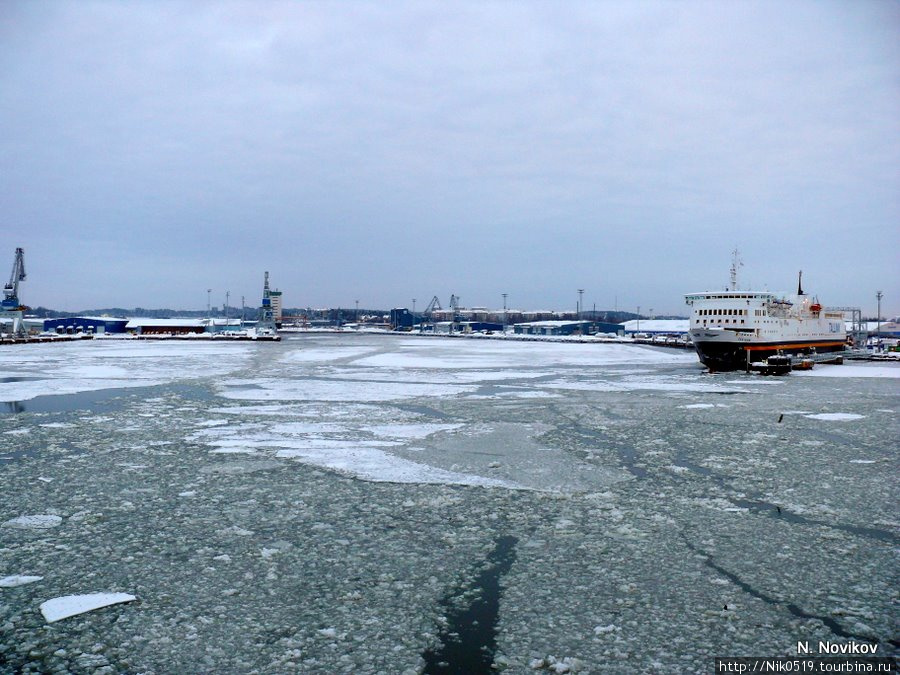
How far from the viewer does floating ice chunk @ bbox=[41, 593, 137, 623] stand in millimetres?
5098

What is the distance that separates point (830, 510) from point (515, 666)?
588 cm

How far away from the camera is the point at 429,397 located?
20.4 meters

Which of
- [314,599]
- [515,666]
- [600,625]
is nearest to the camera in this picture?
[515,666]

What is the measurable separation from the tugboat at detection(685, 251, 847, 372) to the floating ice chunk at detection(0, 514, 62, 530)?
119 feet

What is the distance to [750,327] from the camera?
39656 millimetres

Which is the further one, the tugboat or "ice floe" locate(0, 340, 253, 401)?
the tugboat

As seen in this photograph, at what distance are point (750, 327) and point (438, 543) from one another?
127 ft

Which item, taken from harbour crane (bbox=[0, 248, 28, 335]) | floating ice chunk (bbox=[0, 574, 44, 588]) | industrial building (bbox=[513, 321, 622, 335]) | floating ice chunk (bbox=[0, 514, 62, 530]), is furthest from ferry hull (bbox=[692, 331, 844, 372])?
industrial building (bbox=[513, 321, 622, 335])

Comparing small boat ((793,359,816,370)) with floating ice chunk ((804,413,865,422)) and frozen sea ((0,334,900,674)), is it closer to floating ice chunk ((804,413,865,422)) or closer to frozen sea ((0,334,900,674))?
floating ice chunk ((804,413,865,422))

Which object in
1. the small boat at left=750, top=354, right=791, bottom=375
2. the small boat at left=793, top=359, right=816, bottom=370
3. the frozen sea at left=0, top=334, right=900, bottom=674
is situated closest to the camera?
the frozen sea at left=0, top=334, right=900, bottom=674

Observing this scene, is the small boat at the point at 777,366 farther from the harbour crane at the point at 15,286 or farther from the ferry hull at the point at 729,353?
the harbour crane at the point at 15,286

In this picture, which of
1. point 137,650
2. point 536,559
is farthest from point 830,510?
point 137,650

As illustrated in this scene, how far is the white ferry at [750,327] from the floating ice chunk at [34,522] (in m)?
36.3

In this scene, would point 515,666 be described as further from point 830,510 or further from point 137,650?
point 830,510
